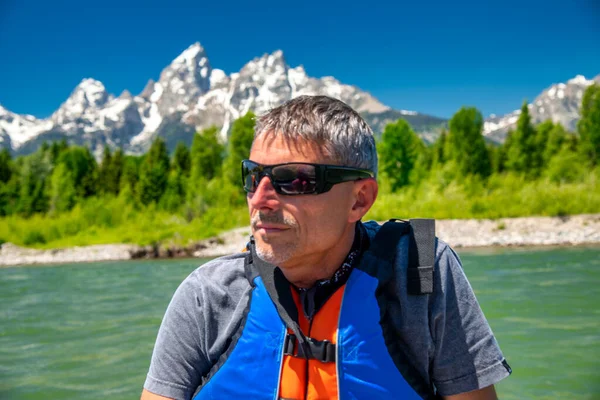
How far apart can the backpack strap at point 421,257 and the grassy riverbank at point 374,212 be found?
86.8ft

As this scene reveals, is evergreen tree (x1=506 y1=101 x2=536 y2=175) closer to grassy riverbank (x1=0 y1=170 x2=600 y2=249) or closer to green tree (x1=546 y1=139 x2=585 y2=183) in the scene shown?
green tree (x1=546 y1=139 x2=585 y2=183)

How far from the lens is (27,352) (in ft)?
24.5

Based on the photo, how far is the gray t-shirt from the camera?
1714 mm

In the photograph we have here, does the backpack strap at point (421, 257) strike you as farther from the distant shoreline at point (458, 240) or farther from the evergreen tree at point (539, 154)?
the evergreen tree at point (539, 154)

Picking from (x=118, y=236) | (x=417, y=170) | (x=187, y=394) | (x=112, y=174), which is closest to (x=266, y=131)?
(x=187, y=394)

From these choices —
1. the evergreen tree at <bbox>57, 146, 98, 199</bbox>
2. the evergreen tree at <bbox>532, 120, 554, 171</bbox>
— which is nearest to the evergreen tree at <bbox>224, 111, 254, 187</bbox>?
the evergreen tree at <bbox>57, 146, 98, 199</bbox>

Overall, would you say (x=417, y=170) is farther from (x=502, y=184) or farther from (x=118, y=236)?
(x=118, y=236)

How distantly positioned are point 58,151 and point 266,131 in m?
60.8

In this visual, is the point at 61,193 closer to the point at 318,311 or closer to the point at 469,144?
the point at 469,144

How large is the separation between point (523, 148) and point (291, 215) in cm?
4018

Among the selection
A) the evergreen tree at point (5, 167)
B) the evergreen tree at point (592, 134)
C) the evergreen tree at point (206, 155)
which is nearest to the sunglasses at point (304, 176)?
the evergreen tree at point (592, 134)

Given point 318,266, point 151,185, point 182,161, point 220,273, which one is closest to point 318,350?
point 318,266

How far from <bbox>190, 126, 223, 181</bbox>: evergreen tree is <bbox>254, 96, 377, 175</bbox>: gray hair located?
155 ft

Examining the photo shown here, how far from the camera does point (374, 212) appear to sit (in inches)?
1226
